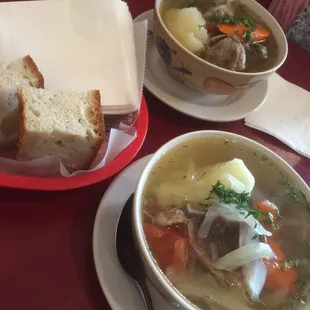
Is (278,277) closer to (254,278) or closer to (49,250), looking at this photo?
(254,278)

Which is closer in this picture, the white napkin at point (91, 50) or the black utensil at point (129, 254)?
the black utensil at point (129, 254)

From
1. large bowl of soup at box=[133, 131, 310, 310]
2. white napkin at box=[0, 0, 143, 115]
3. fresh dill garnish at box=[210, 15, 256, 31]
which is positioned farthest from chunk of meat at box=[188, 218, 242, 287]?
fresh dill garnish at box=[210, 15, 256, 31]

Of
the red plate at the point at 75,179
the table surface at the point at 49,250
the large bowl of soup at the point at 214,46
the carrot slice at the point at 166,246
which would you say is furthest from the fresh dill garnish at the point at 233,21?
the carrot slice at the point at 166,246

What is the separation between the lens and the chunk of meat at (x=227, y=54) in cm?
102

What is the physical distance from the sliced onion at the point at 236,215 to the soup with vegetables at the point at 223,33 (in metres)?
0.41

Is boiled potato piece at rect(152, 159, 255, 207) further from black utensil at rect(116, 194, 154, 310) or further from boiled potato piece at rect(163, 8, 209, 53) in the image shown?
boiled potato piece at rect(163, 8, 209, 53)

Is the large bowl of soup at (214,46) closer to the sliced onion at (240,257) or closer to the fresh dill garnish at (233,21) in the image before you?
the fresh dill garnish at (233,21)

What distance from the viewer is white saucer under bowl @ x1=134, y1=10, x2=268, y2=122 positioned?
1053mm

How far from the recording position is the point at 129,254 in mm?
734

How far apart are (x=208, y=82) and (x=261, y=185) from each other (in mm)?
300

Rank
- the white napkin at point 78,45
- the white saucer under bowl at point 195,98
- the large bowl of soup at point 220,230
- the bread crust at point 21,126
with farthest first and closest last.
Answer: the white saucer under bowl at point 195,98 → the white napkin at point 78,45 → the bread crust at point 21,126 → the large bowl of soup at point 220,230

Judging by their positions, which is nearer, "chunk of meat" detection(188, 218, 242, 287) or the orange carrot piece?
"chunk of meat" detection(188, 218, 242, 287)

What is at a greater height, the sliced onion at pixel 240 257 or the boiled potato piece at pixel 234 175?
the boiled potato piece at pixel 234 175

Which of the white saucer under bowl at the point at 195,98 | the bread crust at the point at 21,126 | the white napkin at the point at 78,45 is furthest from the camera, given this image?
the white saucer under bowl at the point at 195,98
